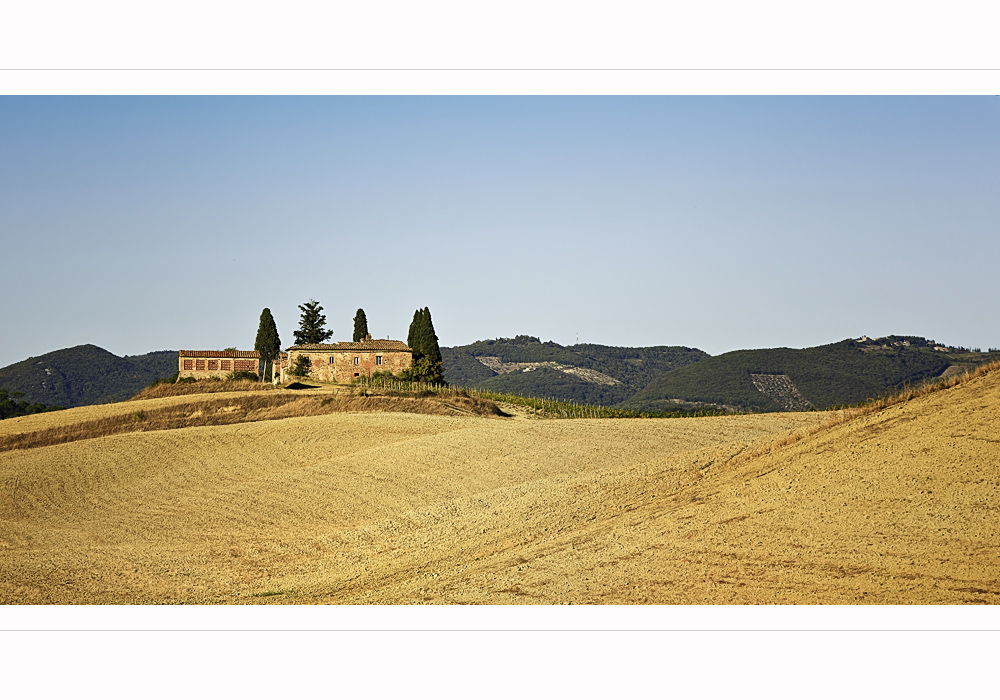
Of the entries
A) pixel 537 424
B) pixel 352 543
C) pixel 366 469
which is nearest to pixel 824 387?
pixel 537 424

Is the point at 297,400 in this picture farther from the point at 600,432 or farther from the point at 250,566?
the point at 250,566

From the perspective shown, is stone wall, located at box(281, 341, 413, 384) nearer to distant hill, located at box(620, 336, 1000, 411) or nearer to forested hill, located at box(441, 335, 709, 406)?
distant hill, located at box(620, 336, 1000, 411)

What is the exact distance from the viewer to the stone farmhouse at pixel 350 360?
34.8 metres

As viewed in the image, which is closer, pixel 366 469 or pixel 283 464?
pixel 366 469

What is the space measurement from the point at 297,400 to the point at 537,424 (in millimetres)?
9065

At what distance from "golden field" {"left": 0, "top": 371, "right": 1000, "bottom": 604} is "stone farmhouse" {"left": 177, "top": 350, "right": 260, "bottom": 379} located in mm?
17028

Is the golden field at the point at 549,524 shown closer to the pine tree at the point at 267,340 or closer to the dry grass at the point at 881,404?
the dry grass at the point at 881,404

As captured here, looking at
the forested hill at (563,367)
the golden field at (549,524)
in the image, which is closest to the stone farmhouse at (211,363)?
the golden field at (549,524)

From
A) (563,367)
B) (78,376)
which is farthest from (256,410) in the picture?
(563,367)

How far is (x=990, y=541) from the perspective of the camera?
729cm

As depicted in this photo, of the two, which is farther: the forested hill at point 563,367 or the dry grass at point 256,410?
the forested hill at point 563,367

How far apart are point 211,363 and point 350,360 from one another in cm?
585

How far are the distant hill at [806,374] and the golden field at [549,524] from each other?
3434 cm

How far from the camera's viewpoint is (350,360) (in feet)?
115
